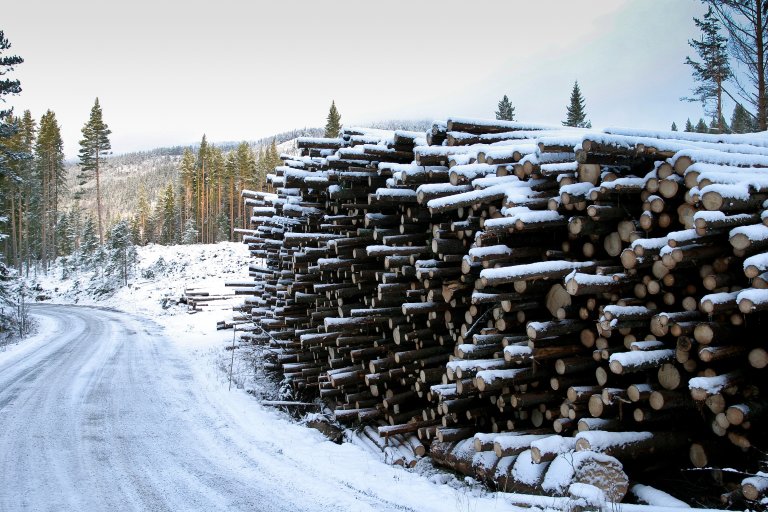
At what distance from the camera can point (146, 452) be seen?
24.3 ft

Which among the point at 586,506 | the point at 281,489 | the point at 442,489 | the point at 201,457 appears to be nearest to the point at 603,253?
the point at 586,506

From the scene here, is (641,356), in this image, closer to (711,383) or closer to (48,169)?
(711,383)

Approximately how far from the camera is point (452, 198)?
6.20 metres

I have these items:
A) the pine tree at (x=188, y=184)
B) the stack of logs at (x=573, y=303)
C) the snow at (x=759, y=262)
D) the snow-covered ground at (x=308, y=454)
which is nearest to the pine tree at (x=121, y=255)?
the snow-covered ground at (x=308, y=454)

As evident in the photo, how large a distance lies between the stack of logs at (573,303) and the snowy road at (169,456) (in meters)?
1.04

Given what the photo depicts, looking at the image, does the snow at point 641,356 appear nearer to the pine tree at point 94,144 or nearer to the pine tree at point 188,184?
the pine tree at point 94,144

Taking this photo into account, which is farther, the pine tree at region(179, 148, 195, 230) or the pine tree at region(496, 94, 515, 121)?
the pine tree at region(179, 148, 195, 230)

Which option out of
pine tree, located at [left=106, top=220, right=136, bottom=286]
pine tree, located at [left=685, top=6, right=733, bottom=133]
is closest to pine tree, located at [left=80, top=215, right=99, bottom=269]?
pine tree, located at [left=106, top=220, right=136, bottom=286]

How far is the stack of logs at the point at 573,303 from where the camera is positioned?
4215 millimetres

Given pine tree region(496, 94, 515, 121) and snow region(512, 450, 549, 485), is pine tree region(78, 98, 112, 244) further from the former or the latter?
snow region(512, 450, 549, 485)

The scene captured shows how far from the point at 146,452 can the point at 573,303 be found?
6.32 m

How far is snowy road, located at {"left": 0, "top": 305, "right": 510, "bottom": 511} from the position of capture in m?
5.75

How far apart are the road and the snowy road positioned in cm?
2

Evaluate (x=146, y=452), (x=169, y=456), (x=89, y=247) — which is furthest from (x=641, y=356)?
(x=89, y=247)
